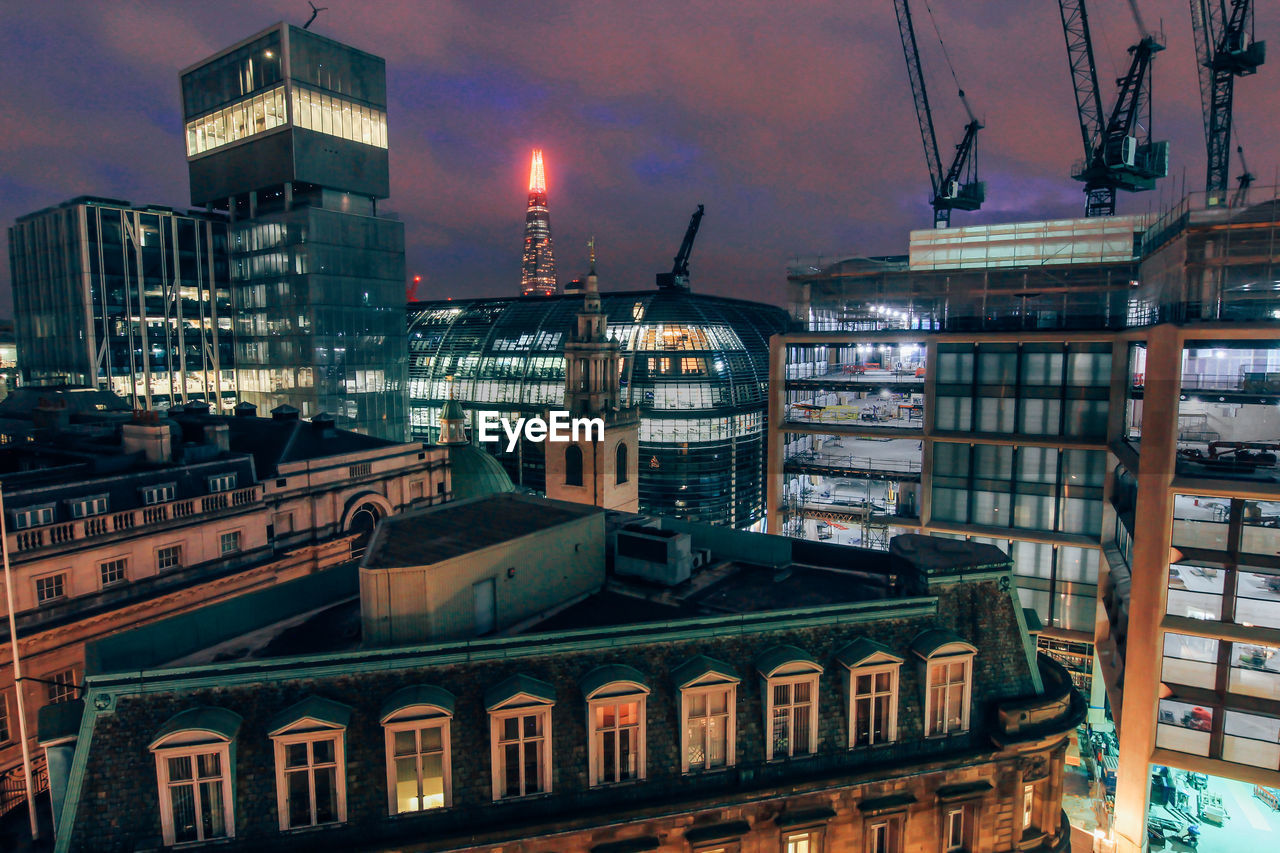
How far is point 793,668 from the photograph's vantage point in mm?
19234

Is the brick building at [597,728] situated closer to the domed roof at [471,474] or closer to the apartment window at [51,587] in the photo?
the apartment window at [51,587]

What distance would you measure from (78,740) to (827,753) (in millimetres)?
18465

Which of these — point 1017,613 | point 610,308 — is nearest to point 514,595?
point 1017,613

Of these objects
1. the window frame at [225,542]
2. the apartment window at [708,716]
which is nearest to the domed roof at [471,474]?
the window frame at [225,542]

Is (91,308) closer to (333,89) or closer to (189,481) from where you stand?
(333,89)

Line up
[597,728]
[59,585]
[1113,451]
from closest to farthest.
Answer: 1. [597,728]
2. [59,585]
3. [1113,451]

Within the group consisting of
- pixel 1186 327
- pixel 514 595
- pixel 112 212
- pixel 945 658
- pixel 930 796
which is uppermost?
pixel 112 212

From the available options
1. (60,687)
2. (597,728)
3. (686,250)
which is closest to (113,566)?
(60,687)

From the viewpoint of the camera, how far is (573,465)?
57.6m

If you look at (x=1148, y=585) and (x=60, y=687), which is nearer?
(x=60, y=687)

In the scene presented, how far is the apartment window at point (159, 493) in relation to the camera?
1363 inches

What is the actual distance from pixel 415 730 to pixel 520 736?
254 cm

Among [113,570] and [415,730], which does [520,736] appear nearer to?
[415,730]

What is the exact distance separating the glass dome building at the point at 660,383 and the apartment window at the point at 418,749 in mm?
61017
